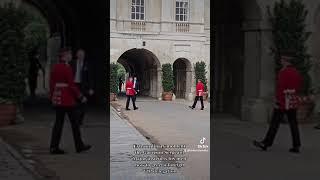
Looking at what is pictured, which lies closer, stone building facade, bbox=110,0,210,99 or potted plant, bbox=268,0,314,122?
potted plant, bbox=268,0,314,122

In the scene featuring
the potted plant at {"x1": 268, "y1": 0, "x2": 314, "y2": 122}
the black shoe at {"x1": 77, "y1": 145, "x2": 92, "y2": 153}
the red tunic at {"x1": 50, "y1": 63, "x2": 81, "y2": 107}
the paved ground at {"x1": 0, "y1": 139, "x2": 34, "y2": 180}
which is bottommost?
the paved ground at {"x1": 0, "y1": 139, "x2": 34, "y2": 180}

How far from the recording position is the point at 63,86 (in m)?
9.91

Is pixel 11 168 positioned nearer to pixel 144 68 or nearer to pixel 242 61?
pixel 242 61

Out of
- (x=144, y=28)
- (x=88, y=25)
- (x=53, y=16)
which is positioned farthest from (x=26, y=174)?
(x=53, y=16)

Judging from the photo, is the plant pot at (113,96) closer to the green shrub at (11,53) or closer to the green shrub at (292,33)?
the green shrub at (292,33)

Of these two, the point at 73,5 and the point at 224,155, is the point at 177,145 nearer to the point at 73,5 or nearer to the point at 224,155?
the point at 224,155

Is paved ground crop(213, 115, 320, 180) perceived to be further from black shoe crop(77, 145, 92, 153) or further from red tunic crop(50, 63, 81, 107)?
red tunic crop(50, 63, 81, 107)

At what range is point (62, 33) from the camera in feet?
96.9

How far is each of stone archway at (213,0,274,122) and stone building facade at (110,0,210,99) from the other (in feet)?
2.21

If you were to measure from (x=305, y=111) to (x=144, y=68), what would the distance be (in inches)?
853

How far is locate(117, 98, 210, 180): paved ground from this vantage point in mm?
8703

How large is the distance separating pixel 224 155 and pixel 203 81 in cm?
1026

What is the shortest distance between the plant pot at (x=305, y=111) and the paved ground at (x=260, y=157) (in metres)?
1.30

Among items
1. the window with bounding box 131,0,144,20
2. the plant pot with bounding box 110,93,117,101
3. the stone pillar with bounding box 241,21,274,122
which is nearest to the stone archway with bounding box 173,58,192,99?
the window with bounding box 131,0,144,20
